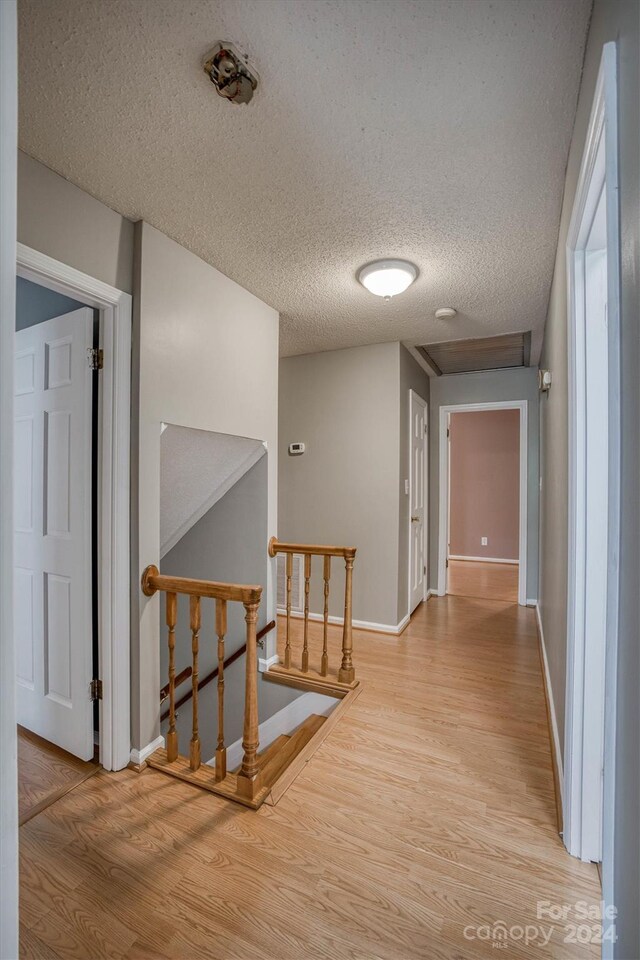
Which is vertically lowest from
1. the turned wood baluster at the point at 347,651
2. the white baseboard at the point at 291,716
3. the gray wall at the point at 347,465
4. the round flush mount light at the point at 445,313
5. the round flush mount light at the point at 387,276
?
the white baseboard at the point at 291,716

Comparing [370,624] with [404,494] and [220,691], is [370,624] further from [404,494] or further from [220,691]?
[220,691]

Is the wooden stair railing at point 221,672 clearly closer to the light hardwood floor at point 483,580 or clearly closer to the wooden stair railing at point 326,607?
the wooden stair railing at point 326,607

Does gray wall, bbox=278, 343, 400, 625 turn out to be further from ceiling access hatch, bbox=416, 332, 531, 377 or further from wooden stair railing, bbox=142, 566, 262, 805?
wooden stair railing, bbox=142, 566, 262, 805

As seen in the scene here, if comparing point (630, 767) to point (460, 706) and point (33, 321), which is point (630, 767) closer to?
point (460, 706)

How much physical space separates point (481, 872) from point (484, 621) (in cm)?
279

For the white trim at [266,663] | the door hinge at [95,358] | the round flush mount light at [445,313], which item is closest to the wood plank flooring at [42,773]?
the white trim at [266,663]

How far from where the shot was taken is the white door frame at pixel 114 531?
1.96m

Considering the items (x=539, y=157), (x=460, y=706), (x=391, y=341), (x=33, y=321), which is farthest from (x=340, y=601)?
(x=539, y=157)

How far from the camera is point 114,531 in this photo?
1963 mm

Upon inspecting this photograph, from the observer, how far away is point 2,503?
622 millimetres

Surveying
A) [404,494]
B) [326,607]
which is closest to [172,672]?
[326,607]

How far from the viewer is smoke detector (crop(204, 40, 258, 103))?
1202mm

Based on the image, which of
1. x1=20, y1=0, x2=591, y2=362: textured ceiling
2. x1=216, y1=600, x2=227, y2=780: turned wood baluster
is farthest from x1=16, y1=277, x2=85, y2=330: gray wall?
x1=216, y1=600, x2=227, y2=780: turned wood baluster

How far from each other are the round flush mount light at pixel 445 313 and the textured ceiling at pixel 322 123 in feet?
1.92
